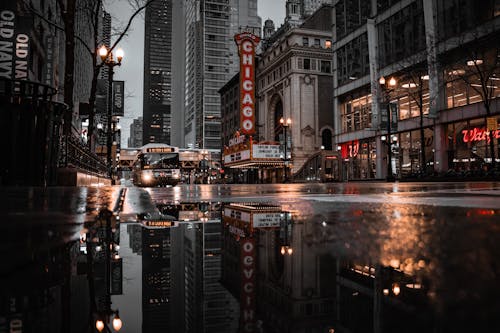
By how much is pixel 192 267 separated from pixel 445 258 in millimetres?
815

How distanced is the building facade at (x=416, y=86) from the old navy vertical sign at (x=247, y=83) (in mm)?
10538

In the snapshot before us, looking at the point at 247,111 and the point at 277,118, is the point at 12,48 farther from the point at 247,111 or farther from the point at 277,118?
the point at 277,118

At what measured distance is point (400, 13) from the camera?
37.5 m

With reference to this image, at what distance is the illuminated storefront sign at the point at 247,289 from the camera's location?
80 centimetres

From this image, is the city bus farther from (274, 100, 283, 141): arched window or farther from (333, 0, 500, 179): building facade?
(274, 100, 283, 141): arched window

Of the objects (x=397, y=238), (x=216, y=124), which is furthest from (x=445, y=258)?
(x=216, y=124)

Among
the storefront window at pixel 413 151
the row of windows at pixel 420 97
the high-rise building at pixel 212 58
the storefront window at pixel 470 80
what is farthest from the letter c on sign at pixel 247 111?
the high-rise building at pixel 212 58

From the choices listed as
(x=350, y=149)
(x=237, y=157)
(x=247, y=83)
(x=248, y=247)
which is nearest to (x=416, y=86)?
(x=350, y=149)

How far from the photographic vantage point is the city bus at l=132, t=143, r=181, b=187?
89.2ft

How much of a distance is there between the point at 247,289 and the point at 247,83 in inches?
1900

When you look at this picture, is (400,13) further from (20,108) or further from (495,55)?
(20,108)

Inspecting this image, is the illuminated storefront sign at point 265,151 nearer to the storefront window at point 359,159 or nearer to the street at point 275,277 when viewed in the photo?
the storefront window at point 359,159

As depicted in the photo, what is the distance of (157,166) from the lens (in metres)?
27.4

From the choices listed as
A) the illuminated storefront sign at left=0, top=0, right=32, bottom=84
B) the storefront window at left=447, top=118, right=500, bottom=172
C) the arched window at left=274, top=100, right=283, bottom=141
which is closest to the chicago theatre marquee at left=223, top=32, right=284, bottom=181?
the arched window at left=274, top=100, right=283, bottom=141
